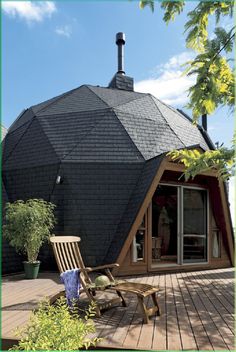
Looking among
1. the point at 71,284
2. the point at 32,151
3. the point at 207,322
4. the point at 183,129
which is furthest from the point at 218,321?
the point at 183,129

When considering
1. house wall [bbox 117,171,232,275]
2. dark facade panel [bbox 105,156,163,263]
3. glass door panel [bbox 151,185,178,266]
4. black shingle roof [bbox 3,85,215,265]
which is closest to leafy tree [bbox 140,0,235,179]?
dark facade panel [bbox 105,156,163,263]

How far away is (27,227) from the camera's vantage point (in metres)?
8.48

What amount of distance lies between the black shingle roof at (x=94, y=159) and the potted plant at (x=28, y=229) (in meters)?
1.18

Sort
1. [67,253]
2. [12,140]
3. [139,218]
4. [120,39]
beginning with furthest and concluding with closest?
[120,39], [12,140], [139,218], [67,253]

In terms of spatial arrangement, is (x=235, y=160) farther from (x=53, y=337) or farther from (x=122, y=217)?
(x=122, y=217)

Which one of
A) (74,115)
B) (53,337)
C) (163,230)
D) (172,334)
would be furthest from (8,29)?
(163,230)

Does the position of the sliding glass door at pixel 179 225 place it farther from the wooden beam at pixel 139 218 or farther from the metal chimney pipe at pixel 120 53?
the metal chimney pipe at pixel 120 53

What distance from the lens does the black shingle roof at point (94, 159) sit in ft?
31.7

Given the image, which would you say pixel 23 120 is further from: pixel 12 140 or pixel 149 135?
pixel 149 135

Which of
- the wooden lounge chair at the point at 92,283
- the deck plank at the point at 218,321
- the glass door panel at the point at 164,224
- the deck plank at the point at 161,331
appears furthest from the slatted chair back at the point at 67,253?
the glass door panel at the point at 164,224

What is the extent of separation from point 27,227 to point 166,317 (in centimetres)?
443

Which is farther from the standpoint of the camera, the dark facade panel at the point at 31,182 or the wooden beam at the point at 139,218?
the dark facade panel at the point at 31,182

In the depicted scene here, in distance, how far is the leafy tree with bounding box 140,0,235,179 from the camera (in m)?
3.66

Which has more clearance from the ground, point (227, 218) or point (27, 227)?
point (227, 218)
